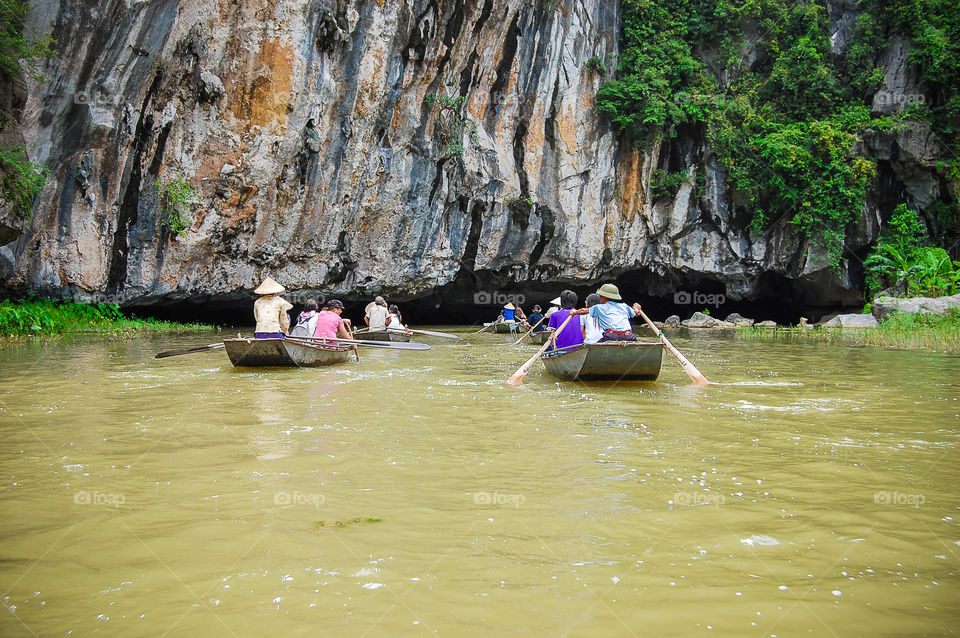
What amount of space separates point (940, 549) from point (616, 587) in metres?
1.48

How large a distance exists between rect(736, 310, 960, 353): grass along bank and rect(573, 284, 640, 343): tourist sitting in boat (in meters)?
7.55

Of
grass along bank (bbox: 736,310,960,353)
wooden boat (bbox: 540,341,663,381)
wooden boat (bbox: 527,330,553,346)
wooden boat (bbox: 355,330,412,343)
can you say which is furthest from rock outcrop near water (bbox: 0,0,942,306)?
wooden boat (bbox: 540,341,663,381)

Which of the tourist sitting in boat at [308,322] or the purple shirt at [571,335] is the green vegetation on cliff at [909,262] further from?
the tourist sitting in boat at [308,322]

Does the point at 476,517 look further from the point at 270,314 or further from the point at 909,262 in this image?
the point at 909,262

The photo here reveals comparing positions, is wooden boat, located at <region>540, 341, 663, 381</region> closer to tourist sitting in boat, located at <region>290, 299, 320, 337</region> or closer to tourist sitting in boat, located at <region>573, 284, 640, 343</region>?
tourist sitting in boat, located at <region>573, 284, 640, 343</region>

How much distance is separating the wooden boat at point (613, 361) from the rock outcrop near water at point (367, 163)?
1123 centimetres

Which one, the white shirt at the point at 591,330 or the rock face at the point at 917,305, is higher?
the rock face at the point at 917,305

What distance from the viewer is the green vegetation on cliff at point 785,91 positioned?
66.9 feet

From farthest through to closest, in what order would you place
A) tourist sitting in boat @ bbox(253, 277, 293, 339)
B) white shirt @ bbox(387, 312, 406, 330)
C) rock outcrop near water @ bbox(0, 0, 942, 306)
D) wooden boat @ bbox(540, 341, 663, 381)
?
white shirt @ bbox(387, 312, 406, 330) < rock outcrop near water @ bbox(0, 0, 942, 306) < tourist sitting in boat @ bbox(253, 277, 293, 339) < wooden boat @ bbox(540, 341, 663, 381)

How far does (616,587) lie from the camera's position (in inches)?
92.1

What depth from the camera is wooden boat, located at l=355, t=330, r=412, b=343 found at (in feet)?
42.4

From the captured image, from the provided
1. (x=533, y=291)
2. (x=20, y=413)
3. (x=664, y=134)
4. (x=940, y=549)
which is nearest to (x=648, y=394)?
(x=940, y=549)

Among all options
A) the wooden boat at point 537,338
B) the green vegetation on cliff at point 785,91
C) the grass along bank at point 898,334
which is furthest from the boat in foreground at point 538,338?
the green vegetation on cliff at point 785,91

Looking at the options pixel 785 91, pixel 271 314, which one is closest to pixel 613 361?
pixel 271 314
